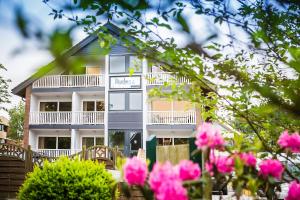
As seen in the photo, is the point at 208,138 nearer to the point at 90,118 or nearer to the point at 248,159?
the point at 248,159

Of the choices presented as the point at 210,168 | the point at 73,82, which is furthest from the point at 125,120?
the point at 210,168

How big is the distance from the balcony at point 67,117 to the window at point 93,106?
1113mm

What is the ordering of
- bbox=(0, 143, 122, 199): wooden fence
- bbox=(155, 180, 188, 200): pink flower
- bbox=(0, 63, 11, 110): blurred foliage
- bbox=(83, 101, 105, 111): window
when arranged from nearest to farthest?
1. bbox=(155, 180, 188, 200): pink flower
2. bbox=(0, 143, 122, 199): wooden fence
3. bbox=(83, 101, 105, 111): window
4. bbox=(0, 63, 11, 110): blurred foliage

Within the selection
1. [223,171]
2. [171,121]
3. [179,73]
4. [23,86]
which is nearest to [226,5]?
[179,73]

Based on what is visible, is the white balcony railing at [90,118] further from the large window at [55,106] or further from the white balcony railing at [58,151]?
the large window at [55,106]

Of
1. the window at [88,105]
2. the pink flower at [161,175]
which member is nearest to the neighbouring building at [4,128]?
the window at [88,105]

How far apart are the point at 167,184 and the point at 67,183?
508 cm

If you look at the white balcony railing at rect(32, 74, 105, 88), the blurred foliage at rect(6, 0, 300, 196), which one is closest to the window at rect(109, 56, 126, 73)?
the white balcony railing at rect(32, 74, 105, 88)

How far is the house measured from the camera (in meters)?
21.1

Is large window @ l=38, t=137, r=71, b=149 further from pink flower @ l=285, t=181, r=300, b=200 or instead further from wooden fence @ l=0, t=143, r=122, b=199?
pink flower @ l=285, t=181, r=300, b=200

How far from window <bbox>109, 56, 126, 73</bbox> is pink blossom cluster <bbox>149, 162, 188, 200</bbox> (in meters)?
20.3

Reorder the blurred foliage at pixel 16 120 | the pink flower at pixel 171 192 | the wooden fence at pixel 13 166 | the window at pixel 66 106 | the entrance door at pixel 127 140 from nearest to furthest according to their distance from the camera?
the pink flower at pixel 171 192, the wooden fence at pixel 13 166, the entrance door at pixel 127 140, the window at pixel 66 106, the blurred foliage at pixel 16 120

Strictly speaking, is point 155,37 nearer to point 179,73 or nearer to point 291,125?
point 179,73

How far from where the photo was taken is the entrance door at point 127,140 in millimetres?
21062
